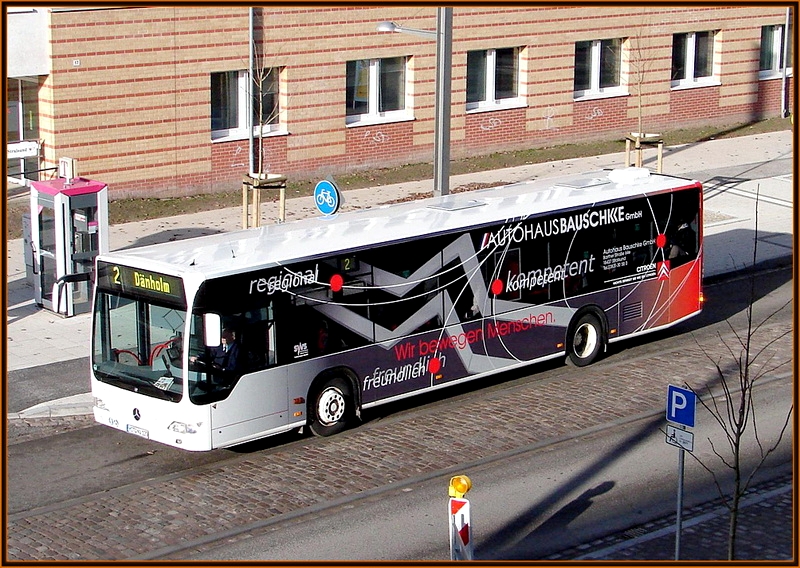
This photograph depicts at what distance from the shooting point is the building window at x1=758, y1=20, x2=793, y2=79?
40.2 m

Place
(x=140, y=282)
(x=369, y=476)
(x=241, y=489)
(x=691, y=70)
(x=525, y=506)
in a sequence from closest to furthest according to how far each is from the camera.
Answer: (x=525, y=506) → (x=241, y=489) → (x=369, y=476) → (x=140, y=282) → (x=691, y=70)

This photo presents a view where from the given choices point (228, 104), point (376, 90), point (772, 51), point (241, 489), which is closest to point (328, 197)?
point (241, 489)

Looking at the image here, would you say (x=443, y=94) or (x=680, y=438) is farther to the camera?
(x=443, y=94)

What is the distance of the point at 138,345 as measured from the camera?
567 inches

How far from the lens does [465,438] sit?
50.9 ft

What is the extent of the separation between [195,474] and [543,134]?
2252cm

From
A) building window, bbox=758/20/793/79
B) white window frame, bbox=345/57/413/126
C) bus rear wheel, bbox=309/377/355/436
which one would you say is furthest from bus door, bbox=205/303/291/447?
building window, bbox=758/20/793/79

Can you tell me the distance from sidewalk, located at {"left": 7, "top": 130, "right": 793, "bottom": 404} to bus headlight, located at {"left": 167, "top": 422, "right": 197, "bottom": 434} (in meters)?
2.70

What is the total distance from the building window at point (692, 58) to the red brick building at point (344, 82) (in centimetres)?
5

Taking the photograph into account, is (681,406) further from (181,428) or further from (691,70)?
(691,70)

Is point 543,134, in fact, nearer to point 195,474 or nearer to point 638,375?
point 638,375

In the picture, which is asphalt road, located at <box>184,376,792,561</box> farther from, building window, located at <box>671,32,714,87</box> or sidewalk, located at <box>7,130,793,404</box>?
building window, located at <box>671,32,714,87</box>

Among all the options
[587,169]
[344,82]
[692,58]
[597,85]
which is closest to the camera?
[344,82]

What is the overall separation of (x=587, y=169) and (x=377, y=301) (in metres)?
17.4
